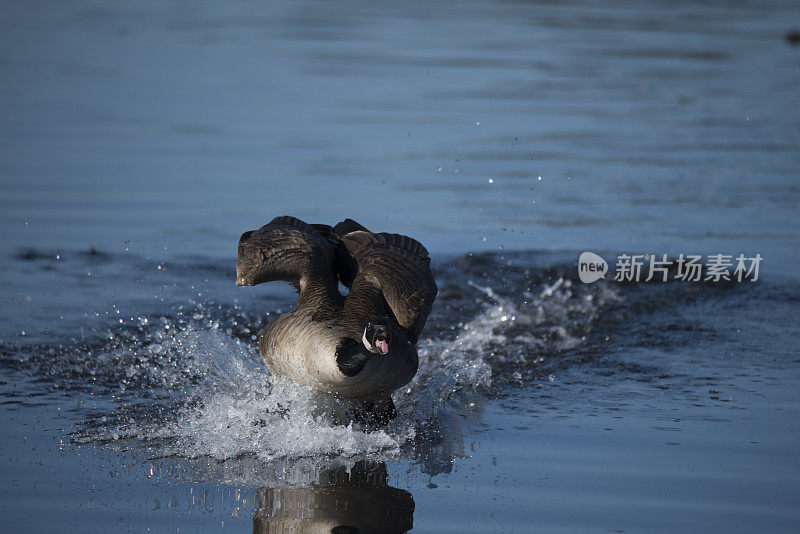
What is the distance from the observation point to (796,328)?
8211mm

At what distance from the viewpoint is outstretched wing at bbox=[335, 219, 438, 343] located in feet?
21.2

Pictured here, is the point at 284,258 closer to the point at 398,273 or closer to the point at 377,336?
the point at 398,273

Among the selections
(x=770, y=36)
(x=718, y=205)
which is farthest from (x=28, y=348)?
(x=770, y=36)

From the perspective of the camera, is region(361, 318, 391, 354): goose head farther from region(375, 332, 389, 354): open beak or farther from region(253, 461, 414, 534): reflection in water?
region(253, 461, 414, 534): reflection in water

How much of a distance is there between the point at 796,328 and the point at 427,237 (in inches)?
142

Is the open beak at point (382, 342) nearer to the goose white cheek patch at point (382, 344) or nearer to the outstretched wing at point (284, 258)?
the goose white cheek patch at point (382, 344)

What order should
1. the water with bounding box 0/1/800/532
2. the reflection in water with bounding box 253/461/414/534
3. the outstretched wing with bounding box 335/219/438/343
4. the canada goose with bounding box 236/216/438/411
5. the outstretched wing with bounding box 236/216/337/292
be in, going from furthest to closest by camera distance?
the outstretched wing with bounding box 236/216/337/292, the outstretched wing with bounding box 335/219/438/343, the canada goose with bounding box 236/216/438/411, the water with bounding box 0/1/800/532, the reflection in water with bounding box 253/461/414/534

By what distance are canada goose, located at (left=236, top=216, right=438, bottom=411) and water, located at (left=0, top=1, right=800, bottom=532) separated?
0.33 metres

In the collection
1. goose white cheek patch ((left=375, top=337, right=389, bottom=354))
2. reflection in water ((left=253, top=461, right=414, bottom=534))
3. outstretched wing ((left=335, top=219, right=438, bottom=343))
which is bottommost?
reflection in water ((left=253, top=461, right=414, bottom=534))

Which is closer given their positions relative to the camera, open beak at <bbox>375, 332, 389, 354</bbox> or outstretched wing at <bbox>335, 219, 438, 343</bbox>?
open beak at <bbox>375, 332, 389, 354</bbox>

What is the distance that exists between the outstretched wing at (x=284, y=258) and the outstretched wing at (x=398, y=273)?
255mm

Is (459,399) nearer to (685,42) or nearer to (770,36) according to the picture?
(685,42)

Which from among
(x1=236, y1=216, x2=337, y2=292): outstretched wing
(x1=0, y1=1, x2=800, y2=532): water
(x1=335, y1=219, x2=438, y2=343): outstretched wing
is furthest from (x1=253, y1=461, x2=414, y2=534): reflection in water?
(x1=236, y1=216, x2=337, y2=292): outstretched wing

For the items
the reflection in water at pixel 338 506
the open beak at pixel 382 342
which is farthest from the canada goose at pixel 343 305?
the reflection in water at pixel 338 506
